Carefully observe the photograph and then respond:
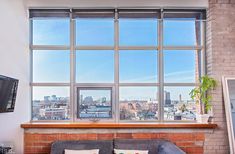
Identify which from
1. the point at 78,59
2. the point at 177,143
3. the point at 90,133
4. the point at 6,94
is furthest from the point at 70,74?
the point at 177,143

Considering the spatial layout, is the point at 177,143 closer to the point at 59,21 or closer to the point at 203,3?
the point at 203,3

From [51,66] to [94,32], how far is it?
98 cm

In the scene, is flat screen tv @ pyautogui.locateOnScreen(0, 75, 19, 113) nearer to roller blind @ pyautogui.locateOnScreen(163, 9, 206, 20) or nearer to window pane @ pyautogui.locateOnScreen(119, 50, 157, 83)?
window pane @ pyautogui.locateOnScreen(119, 50, 157, 83)

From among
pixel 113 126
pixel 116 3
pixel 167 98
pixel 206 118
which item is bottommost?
pixel 113 126

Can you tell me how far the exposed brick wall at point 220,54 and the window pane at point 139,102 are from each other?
3.30 feet

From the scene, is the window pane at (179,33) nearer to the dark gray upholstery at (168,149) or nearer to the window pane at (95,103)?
the window pane at (95,103)

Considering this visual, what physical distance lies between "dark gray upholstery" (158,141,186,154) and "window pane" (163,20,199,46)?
70.8 inches

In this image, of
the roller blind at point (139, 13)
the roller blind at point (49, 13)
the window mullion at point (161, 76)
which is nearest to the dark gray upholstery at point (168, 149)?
the window mullion at point (161, 76)

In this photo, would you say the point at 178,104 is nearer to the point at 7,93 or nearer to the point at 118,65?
the point at 118,65

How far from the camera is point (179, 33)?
16.3ft

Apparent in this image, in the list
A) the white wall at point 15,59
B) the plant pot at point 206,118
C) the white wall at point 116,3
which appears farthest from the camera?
the white wall at point 116,3

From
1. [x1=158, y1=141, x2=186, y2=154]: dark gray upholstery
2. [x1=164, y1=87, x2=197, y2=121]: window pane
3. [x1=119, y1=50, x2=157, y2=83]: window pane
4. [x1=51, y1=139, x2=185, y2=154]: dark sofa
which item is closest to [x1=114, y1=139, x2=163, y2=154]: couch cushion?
[x1=51, y1=139, x2=185, y2=154]: dark sofa

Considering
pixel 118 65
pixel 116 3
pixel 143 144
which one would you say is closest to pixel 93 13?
pixel 116 3

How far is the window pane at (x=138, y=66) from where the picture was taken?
16.2 ft
